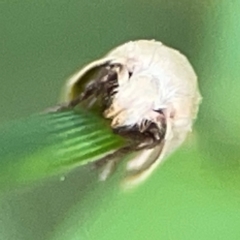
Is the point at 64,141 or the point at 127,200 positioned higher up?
the point at 64,141

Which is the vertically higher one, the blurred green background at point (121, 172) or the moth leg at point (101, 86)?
the moth leg at point (101, 86)

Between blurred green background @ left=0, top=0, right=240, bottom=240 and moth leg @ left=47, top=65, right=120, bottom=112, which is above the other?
moth leg @ left=47, top=65, right=120, bottom=112

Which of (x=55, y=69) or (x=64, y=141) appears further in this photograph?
(x=55, y=69)

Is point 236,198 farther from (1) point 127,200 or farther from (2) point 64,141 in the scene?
(2) point 64,141

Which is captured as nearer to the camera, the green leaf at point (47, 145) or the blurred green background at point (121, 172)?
the green leaf at point (47, 145)

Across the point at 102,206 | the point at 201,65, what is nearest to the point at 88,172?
the point at 102,206
